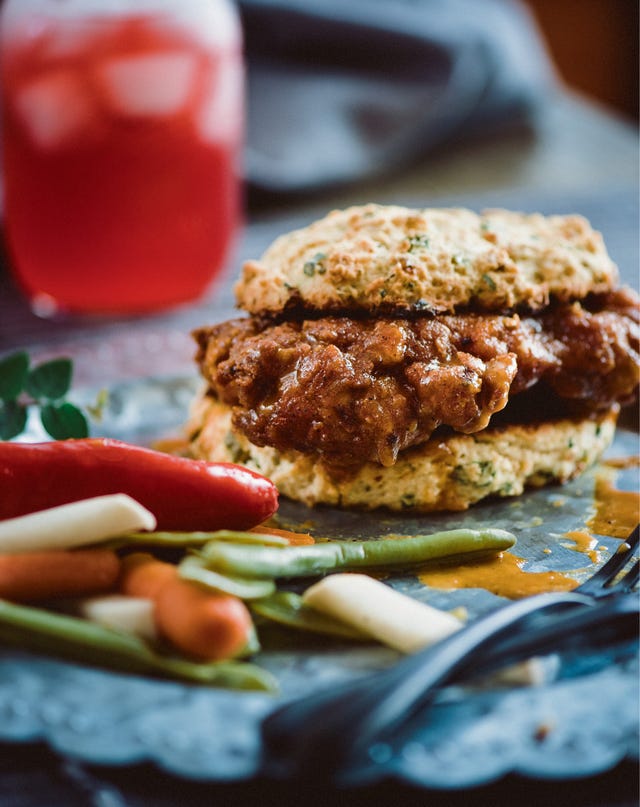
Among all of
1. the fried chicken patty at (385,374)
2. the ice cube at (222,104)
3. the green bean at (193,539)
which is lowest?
the green bean at (193,539)

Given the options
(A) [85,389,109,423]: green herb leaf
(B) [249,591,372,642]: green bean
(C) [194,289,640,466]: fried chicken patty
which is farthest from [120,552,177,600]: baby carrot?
(A) [85,389,109,423]: green herb leaf

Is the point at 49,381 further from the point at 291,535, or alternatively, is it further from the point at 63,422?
the point at 291,535

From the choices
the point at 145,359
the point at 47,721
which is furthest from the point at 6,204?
the point at 47,721

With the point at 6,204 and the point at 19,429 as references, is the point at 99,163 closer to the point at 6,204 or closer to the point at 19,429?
the point at 6,204

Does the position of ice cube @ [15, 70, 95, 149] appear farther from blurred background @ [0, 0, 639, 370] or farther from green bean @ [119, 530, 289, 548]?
green bean @ [119, 530, 289, 548]

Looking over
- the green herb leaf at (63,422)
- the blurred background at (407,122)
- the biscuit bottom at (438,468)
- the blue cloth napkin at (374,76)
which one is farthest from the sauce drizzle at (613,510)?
the blue cloth napkin at (374,76)

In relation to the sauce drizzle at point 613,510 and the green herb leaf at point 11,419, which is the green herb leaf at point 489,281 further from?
the green herb leaf at point 11,419

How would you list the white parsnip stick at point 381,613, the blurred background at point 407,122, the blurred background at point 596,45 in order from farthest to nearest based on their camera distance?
the blurred background at point 596,45 → the blurred background at point 407,122 → the white parsnip stick at point 381,613
